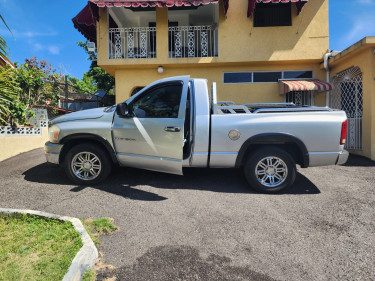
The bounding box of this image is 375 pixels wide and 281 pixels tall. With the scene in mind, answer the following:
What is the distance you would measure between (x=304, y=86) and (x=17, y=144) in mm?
10013

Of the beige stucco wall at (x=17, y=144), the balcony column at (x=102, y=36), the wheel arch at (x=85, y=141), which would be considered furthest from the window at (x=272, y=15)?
the beige stucco wall at (x=17, y=144)

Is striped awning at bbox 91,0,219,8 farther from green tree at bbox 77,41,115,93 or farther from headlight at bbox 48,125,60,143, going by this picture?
green tree at bbox 77,41,115,93

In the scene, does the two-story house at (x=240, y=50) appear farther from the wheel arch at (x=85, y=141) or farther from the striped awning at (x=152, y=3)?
the wheel arch at (x=85, y=141)

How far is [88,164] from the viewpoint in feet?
14.9

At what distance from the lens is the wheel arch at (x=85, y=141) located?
4.46 meters

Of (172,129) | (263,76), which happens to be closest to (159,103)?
(172,129)

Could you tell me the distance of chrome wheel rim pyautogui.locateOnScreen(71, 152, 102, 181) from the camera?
454 centimetres

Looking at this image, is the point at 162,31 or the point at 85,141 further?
the point at 162,31

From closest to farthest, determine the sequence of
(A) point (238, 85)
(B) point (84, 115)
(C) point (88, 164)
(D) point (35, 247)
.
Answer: (D) point (35, 247) < (C) point (88, 164) < (B) point (84, 115) < (A) point (238, 85)

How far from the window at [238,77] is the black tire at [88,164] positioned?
282 inches

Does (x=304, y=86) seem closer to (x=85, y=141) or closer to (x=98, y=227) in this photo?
(x=85, y=141)

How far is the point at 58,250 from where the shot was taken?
2.42 metres

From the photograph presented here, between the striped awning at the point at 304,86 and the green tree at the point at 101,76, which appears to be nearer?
the striped awning at the point at 304,86

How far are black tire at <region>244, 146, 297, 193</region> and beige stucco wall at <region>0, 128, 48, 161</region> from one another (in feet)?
23.1
